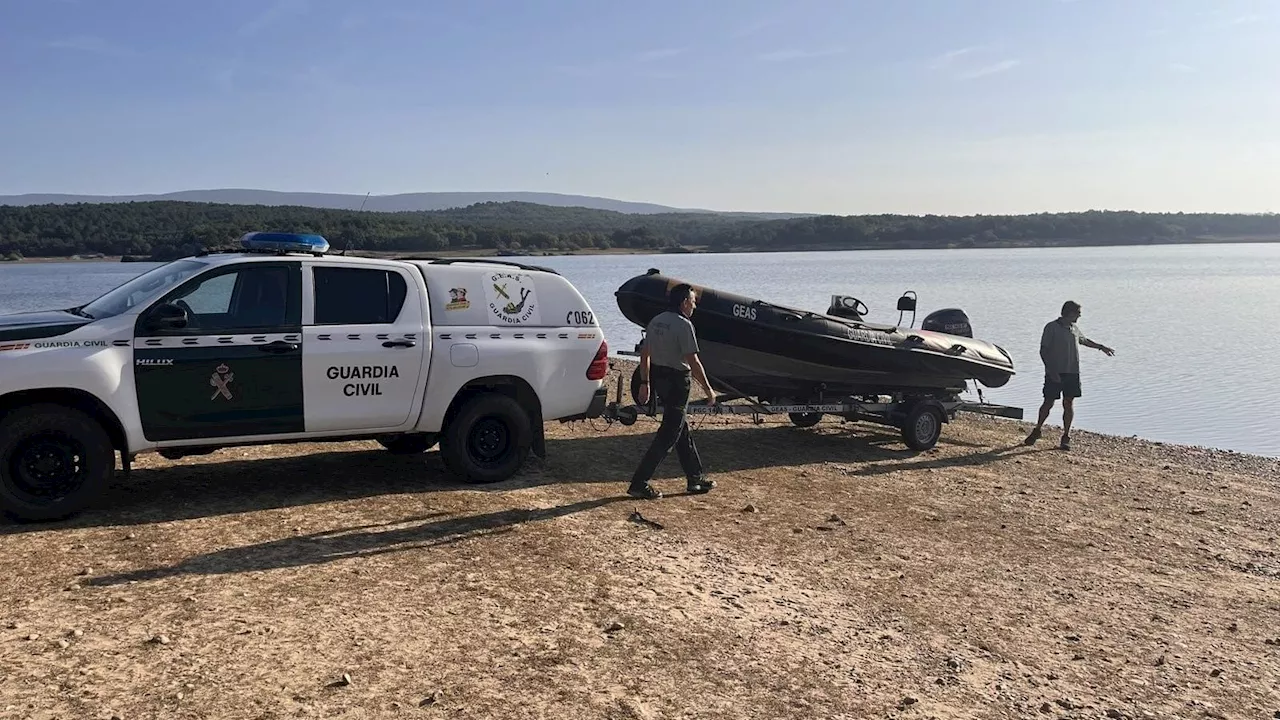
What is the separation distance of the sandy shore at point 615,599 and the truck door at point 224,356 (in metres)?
0.70

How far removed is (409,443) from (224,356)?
2139 mm

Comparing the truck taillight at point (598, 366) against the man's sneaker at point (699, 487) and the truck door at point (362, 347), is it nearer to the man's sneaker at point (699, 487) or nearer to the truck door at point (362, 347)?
the man's sneaker at point (699, 487)

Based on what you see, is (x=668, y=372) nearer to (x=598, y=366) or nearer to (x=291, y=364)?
(x=598, y=366)

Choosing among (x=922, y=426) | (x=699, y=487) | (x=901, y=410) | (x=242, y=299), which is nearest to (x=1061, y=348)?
(x=922, y=426)

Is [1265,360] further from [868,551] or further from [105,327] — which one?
[105,327]

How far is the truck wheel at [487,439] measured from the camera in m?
8.05

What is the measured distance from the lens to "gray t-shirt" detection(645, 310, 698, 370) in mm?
8039

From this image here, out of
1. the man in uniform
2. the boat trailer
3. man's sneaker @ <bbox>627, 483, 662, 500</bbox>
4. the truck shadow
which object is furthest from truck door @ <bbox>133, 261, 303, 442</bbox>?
the man in uniform

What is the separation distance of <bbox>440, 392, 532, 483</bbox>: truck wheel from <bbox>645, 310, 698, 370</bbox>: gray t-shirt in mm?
1246

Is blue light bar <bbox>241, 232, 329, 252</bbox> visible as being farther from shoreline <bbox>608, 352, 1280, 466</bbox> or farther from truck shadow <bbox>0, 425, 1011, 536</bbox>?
shoreline <bbox>608, 352, 1280, 466</bbox>

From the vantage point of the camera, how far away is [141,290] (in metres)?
7.14

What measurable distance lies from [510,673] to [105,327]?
4.05 m

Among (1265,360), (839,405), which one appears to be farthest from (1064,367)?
(1265,360)

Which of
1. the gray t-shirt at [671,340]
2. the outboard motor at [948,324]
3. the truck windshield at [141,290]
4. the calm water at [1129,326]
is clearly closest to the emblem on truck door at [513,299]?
the gray t-shirt at [671,340]
